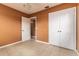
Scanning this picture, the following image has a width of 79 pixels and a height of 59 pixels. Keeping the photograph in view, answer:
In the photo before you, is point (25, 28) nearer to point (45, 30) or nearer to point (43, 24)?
point (43, 24)

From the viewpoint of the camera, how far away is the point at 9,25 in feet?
11.8

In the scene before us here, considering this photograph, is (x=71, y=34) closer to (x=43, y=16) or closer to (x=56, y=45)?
(x=56, y=45)

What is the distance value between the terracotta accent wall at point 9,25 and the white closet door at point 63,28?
192cm

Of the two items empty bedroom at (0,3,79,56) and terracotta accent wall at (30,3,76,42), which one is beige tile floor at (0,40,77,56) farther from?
terracotta accent wall at (30,3,76,42)

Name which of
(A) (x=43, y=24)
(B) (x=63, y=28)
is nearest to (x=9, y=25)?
(A) (x=43, y=24)

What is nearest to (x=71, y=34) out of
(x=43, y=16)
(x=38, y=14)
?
(x=43, y=16)

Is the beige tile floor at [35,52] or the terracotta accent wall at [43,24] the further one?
the terracotta accent wall at [43,24]

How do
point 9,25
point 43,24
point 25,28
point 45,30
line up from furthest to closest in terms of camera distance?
point 25,28 < point 43,24 < point 45,30 < point 9,25

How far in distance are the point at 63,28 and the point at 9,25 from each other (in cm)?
259

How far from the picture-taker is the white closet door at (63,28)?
2873mm

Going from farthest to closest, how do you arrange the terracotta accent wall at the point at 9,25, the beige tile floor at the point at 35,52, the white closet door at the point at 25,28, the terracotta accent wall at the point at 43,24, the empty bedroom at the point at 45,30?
the white closet door at the point at 25,28
the terracotta accent wall at the point at 43,24
the terracotta accent wall at the point at 9,25
the empty bedroom at the point at 45,30
the beige tile floor at the point at 35,52

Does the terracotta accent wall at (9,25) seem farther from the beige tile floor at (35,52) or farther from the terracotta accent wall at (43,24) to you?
the terracotta accent wall at (43,24)

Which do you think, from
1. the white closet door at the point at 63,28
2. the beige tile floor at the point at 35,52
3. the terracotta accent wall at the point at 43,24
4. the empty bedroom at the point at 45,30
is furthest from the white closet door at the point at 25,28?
the white closet door at the point at 63,28

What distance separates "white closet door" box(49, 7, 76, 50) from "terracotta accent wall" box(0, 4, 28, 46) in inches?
75.5
